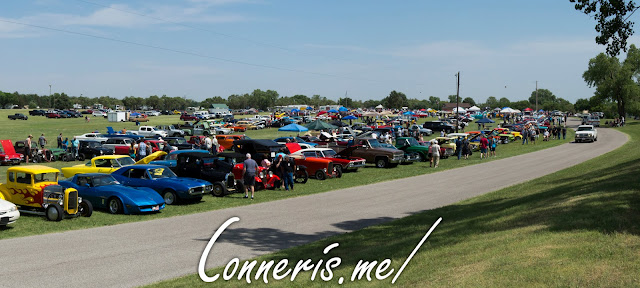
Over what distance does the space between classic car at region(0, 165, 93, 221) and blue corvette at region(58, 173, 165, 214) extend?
81 centimetres

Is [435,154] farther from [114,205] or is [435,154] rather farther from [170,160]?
[114,205]

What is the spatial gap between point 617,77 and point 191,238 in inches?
3799

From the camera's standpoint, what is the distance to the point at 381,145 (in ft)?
106

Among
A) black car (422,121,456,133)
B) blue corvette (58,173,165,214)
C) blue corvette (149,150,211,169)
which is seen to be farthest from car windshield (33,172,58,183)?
black car (422,121,456,133)

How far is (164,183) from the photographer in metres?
18.6

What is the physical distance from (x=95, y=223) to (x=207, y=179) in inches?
250

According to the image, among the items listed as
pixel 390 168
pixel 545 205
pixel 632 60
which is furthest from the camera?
pixel 632 60

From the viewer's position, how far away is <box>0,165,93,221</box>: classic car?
15414 mm

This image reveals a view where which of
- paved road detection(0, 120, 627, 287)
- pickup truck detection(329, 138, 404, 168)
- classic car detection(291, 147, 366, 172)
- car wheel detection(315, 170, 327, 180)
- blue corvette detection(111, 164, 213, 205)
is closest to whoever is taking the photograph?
paved road detection(0, 120, 627, 287)

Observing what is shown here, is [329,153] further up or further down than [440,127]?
A: further down

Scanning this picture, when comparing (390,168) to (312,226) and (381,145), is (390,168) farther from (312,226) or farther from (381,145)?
(312,226)

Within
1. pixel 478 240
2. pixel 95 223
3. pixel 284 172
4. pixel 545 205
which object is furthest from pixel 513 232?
pixel 284 172

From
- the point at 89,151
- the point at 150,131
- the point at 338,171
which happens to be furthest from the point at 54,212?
the point at 150,131

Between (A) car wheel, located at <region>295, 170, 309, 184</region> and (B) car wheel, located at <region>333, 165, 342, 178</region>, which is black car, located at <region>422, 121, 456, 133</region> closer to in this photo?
(B) car wheel, located at <region>333, 165, 342, 178</region>
